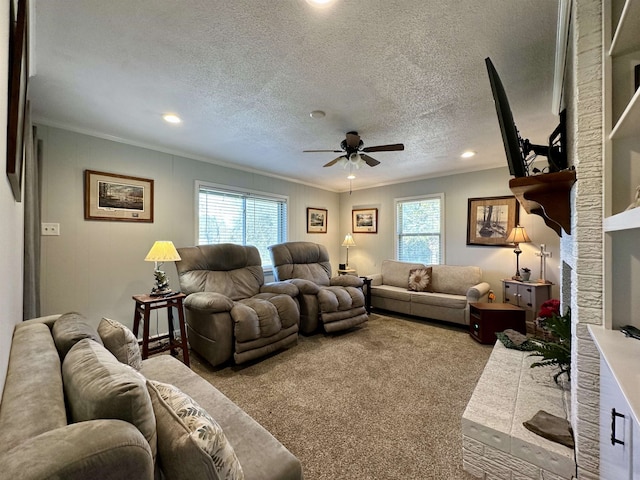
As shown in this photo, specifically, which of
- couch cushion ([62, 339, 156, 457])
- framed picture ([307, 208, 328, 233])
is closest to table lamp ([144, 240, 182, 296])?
couch cushion ([62, 339, 156, 457])

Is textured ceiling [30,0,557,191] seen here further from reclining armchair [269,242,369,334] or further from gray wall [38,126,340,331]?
reclining armchair [269,242,369,334]

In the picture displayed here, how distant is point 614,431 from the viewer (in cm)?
86

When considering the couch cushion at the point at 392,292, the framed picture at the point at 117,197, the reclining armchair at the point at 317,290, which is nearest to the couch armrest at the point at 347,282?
the reclining armchair at the point at 317,290

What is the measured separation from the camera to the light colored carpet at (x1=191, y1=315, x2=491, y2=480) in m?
1.55

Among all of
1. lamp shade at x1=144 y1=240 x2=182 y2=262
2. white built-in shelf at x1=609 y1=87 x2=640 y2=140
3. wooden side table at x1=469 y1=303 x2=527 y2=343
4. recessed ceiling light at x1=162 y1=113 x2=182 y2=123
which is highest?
recessed ceiling light at x1=162 y1=113 x2=182 y2=123

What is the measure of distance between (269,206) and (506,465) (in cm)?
431

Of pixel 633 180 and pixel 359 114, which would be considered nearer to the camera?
pixel 633 180

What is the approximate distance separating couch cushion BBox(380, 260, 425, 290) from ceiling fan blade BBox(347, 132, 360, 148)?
102 inches

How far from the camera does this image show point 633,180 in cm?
99

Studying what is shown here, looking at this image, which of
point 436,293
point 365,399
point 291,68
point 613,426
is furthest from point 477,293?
point 291,68

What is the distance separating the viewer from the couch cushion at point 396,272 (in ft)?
15.5

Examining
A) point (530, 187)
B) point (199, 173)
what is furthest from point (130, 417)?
point (199, 173)

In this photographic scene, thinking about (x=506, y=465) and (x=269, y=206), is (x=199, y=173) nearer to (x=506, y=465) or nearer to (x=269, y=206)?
(x=269, y=206)

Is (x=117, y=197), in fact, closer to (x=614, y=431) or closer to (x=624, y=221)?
(x=624, y=221)
